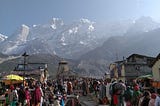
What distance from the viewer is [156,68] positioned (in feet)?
147

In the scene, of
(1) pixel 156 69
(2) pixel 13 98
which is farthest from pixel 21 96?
(1) pixel 156 69

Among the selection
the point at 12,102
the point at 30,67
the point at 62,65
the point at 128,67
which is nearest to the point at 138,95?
the point at 12,102

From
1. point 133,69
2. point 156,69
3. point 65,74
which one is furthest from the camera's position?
point 65,74

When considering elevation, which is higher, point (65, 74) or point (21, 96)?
point (65, 74)

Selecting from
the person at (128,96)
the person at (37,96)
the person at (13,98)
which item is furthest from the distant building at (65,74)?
the person at (128,96)

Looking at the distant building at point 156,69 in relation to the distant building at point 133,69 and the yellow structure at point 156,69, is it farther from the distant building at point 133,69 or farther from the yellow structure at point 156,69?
the distant building at point 133,69

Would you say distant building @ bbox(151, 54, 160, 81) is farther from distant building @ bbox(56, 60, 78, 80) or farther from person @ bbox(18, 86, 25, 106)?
distant building @ bbox(56, 60, 78, 80)

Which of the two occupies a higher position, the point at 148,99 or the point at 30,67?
the point at 30,67

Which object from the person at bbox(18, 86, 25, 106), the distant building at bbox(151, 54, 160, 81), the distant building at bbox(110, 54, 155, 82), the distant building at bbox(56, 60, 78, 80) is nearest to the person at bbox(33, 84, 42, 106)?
the person at bbox(18, 86, 25, 106)

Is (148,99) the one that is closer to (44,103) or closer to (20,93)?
(44,103)

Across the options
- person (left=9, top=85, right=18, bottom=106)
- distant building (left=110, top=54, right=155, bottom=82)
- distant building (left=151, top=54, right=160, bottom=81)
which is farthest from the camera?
distant building (left=110, top=54, right=155, bottom=82)

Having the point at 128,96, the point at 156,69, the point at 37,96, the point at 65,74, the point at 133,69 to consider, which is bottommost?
the point at 128,96

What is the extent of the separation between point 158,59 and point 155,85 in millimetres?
7821

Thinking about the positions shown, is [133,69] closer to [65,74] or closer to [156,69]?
[156,69]
